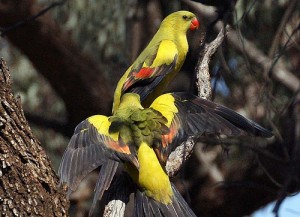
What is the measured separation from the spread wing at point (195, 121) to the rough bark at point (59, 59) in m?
1.93

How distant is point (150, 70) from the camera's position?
446 cm

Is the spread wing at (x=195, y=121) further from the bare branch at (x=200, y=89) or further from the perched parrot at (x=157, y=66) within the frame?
the perched parrot at (x=157, y=66)

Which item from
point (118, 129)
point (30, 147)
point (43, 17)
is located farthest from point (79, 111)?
point (30, 147)

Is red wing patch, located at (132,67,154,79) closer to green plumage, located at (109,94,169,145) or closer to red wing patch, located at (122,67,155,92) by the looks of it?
red wing patch, located at (122,67,155,92)

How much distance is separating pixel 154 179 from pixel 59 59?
2352mm

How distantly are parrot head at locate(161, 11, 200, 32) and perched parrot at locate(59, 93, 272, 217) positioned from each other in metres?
1.43

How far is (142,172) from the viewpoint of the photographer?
127 inches

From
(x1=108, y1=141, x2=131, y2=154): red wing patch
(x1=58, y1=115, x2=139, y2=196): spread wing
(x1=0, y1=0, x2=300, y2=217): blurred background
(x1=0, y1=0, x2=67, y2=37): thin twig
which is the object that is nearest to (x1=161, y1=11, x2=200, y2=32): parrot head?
(x1=0, y1=0, x2=300, y2=217): blurred background

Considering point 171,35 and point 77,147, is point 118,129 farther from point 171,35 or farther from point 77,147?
point 171,35

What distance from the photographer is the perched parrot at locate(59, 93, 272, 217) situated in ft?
10.4

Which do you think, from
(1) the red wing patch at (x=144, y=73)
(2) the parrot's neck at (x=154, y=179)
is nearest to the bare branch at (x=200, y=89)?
(2) the parrot's neck at (x=154, y=179)

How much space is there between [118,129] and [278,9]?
244 cm

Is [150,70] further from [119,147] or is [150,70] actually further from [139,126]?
[119,147]

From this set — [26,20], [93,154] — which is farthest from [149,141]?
[26,20]
